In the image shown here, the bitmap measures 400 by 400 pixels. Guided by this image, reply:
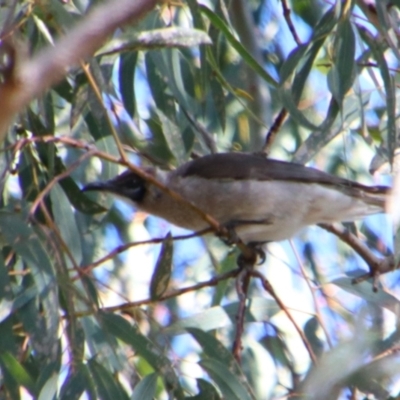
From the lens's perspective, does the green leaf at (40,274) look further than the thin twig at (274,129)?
No

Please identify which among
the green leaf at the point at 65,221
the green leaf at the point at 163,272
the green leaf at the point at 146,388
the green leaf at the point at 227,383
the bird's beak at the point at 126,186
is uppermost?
the bird's beak at the point at 126,186

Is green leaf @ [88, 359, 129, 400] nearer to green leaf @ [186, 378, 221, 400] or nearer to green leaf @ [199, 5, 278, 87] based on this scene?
green leaf @ [186, 378, 221, 400]

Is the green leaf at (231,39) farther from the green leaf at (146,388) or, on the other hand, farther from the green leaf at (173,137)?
the green leaf at (146,388)

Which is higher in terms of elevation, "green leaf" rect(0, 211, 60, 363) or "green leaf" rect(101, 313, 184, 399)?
"green leaf" rect(0, 211, 60, 363)

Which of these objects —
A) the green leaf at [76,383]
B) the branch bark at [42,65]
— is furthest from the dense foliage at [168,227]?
the branch bark at [42,65]

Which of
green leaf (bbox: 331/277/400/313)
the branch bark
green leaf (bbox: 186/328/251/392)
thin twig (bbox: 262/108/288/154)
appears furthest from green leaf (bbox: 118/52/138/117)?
the branch bark

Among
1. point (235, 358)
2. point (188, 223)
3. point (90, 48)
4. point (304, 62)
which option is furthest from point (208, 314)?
point (90, 48)

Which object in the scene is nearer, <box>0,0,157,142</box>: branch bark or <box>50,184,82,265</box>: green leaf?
<box>0,0,157,142</box>: branch bark

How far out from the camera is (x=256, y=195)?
357 cm

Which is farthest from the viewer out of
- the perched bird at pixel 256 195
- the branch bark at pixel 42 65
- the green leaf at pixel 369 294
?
the perched bird at pixel 256 195

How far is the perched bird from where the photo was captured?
3.50 m

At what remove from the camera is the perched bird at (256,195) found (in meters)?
3.50

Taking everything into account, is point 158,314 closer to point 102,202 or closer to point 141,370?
point 141,370

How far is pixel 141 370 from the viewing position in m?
3.46
